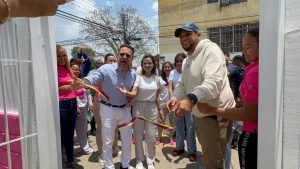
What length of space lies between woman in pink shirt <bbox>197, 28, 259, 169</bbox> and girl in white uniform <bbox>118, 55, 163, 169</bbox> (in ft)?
6.55

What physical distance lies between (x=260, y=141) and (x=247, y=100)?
22.3 inches

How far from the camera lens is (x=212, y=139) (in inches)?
103

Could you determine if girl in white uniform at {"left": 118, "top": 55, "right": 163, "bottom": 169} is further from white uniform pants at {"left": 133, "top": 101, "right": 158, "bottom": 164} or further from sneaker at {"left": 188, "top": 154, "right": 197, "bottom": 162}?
sneaker at {"left": 188, "top": 154, "right": 197, "bottom": 162}

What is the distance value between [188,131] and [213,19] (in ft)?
60.5

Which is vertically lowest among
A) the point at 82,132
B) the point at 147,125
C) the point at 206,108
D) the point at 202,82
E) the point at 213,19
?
the point at 82,132

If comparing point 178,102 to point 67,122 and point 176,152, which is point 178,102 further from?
point 176,152

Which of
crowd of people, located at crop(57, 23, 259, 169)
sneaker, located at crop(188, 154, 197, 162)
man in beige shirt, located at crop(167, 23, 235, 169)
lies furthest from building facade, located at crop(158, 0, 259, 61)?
man in beige shirt, located at crop(167, 23, 235, 169)

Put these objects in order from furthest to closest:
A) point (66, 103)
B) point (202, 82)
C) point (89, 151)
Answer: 1. point (89, 151)
2. point (66, 103)
3. point (202, 82)

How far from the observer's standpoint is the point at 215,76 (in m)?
2.20

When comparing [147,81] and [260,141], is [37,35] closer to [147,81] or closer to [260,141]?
[260,141]

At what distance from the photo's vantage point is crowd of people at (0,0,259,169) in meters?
1.83

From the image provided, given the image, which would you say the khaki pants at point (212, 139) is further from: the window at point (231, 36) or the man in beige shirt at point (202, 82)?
the window at point (231, 36)

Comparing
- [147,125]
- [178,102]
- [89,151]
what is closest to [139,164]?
[147,125]

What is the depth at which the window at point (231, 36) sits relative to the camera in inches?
767
